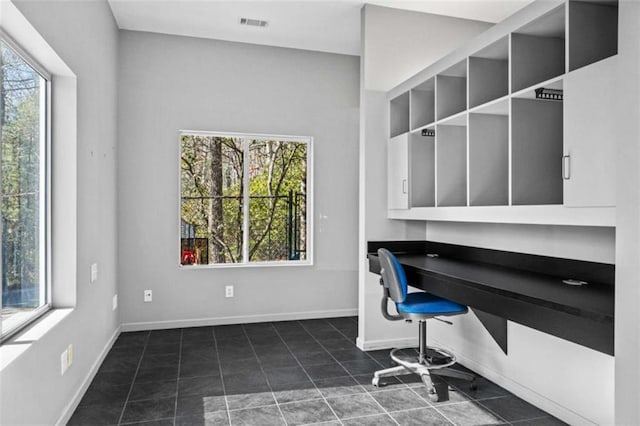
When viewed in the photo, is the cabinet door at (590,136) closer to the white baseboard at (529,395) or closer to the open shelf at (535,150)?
the open shelf at (535,150)

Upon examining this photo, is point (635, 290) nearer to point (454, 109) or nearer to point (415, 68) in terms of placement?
point (454, 109)

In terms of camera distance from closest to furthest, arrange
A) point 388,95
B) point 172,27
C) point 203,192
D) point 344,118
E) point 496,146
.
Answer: point 496,146, point 388,95, point 172,27, point 203,192, point 344,118

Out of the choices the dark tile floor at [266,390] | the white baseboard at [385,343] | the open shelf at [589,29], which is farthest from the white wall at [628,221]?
the white baseboard at [385,343]

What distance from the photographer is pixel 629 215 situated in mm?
1498

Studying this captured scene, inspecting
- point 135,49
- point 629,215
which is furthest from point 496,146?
point 135,49

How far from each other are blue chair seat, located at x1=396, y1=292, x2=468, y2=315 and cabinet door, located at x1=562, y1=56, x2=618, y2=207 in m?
1.07

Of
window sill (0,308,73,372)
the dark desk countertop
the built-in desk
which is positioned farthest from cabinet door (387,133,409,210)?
window sill (0,308,73,372)

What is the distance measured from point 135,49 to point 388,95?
253cm

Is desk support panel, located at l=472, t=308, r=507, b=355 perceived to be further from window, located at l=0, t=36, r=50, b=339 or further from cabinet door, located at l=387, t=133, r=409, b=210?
window, located at l=0, t=36, r=50, b=339

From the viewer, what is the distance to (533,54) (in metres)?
2.63

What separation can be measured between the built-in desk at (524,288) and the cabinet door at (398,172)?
0.47 m

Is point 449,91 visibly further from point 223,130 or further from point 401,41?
point 223,130

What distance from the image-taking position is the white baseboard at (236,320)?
4.55 m

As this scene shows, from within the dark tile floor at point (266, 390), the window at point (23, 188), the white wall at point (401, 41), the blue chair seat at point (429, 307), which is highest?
the white wall at point (401, 41)
